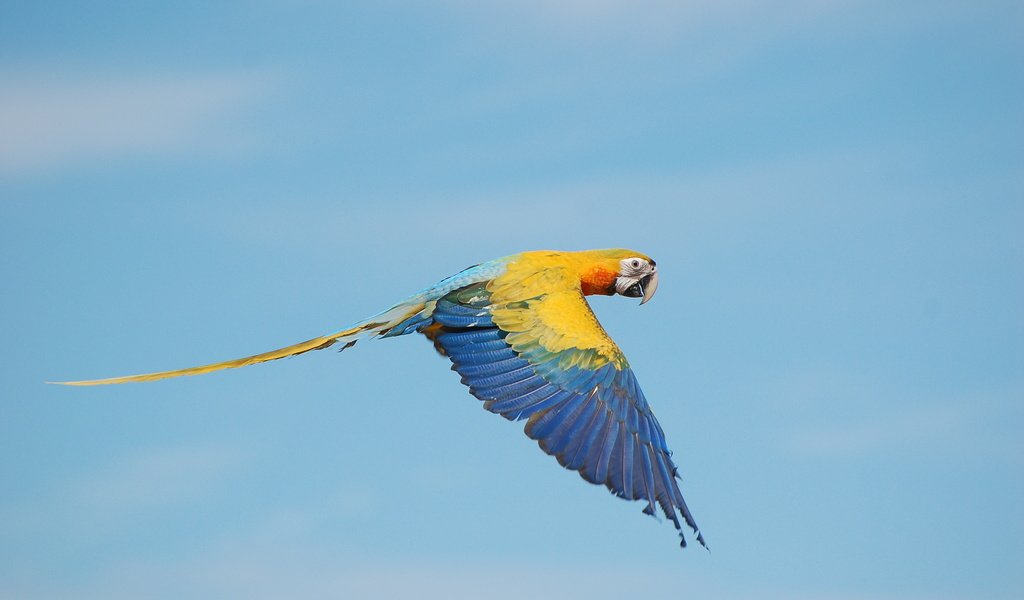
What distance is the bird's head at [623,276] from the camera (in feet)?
35.6

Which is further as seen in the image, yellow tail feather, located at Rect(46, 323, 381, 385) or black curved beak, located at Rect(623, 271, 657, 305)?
black curved beak, located at Rect(623, 271, 657, 305)

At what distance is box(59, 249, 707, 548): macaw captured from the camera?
28.6ft

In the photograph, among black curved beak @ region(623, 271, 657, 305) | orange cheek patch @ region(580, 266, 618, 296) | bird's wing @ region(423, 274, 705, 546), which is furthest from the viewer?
black curved beak @ region(623, 271, 657, 305)

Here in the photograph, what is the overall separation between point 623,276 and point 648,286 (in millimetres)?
485

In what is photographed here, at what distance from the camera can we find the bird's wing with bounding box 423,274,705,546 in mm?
8633

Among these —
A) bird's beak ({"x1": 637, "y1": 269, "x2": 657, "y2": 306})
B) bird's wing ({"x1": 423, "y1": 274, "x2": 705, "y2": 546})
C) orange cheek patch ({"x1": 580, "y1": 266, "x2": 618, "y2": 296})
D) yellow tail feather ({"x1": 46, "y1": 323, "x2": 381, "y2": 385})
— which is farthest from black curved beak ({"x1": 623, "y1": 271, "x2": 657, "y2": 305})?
yellow tail feather ({"x1": 46, "y1": 323, "x2": 381, "y2": 385})

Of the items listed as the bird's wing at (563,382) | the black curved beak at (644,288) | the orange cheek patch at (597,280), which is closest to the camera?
the bird's wing at (563,382)

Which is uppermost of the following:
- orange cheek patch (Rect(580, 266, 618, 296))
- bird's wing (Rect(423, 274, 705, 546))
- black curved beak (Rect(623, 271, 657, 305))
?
black curved beak (Rect(623, 271, 657, 305))

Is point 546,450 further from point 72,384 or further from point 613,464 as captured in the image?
point 72,384

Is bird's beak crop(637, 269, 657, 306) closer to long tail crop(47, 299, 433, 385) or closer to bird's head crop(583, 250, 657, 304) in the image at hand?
bird's head crop(583, 250, 657, 304)

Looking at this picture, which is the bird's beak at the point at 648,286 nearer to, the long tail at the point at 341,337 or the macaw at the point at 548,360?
the macaw at the point at 548,360

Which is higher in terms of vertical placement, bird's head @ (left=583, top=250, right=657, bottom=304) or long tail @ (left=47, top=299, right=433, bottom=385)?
bird's head @ (left=583, top=250, right=657, bottom=304)

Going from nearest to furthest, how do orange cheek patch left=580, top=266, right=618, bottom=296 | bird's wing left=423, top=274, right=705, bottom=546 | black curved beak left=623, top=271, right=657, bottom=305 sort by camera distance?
bird's wing left=423, top=274, right=705, bottom=546 → orange cheek patch left=580, top=266, right=618, bottom=296 → black curved beak left=623, top=271, right=657, bottom=305

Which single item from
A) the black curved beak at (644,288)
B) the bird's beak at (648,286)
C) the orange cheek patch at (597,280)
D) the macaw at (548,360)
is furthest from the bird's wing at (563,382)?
the bird's beak at (648,286)
